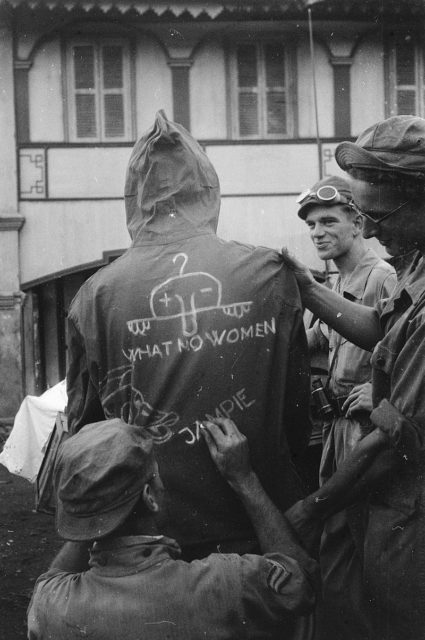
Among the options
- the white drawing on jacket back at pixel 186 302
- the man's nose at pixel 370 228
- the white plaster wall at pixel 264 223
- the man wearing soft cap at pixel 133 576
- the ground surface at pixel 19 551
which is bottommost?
the ground surface at pixel 19 551

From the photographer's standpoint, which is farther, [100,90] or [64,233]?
[100,90]

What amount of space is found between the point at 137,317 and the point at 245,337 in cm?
29

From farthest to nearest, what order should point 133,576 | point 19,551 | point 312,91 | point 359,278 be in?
Answer: 1. point 312,91
2. point 19,551
3. point 359,278
4. point 133,576

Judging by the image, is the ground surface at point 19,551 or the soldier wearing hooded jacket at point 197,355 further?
the ground surface at point 19,551

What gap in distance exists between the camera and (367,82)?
12.5 metres

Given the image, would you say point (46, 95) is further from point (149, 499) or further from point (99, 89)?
point (149, 499)

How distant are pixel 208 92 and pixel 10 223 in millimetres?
3442

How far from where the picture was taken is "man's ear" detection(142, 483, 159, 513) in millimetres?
1835

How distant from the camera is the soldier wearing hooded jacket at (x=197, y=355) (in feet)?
7.28

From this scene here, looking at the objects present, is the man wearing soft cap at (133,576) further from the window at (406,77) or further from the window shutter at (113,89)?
the window at (406,77)

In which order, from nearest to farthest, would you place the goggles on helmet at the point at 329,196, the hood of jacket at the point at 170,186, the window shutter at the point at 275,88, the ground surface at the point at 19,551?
the hood of jacket at the point at 170,186, the goggles on helmet at the point at 329,196, the ground surface at the point at 19,551, the window shutter at the point at 275,88

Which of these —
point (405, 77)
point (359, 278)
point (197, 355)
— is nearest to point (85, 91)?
point (405, 77)

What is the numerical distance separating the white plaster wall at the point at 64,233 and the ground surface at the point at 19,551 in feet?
12.8

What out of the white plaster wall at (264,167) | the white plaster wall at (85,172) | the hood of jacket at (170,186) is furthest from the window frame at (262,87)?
the hood of jacket at (170,186)
